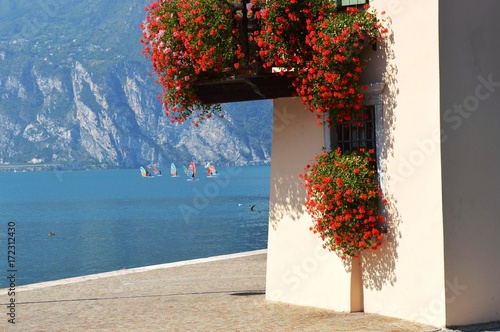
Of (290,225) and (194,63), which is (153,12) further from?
(290,225)

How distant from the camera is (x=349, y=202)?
13141mm

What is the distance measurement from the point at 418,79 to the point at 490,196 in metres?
1.88

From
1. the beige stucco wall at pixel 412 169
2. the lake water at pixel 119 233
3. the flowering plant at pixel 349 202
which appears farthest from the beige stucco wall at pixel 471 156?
the lake water at pixel 119 233

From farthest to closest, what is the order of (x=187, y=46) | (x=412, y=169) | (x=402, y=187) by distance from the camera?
(x=187, y=46), (x=402, y=187), (x=412, y=169)

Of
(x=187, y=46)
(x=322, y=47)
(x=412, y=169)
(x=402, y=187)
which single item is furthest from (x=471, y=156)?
(x=187, y=46)

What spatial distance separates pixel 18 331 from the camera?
13.5 metres

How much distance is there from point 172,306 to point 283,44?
4.90m

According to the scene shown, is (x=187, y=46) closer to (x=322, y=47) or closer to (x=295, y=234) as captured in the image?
(x=322, y=47)

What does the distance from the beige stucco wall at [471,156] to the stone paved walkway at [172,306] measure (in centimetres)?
95

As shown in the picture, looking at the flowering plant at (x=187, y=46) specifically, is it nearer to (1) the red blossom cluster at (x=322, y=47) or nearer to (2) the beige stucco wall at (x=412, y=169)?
A: (1) the red blossom cluster at (x=322, y=47)

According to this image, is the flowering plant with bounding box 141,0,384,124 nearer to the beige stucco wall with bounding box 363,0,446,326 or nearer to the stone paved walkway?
the beige stucco wall with bounding box 363,0,446,326

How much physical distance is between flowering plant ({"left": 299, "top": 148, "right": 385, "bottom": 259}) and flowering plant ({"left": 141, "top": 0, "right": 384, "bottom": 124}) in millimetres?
683

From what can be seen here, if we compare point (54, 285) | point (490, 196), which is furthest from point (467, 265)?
point (54, 285)

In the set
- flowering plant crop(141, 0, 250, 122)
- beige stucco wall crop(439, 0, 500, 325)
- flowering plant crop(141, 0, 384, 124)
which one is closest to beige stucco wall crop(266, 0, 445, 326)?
beige stucco wall crop(439, 0, 500, 325)
